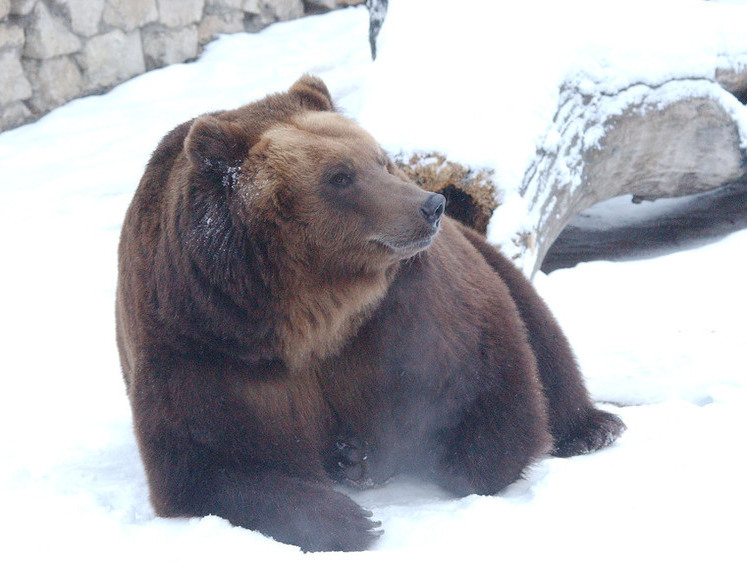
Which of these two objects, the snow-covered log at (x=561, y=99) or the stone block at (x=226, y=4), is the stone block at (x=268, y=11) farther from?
the snow-covered log at (x=561, y=99)

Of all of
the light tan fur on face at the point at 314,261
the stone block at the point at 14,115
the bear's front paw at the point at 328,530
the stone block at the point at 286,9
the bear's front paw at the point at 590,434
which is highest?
the light tan fur on face at the point at 314,261

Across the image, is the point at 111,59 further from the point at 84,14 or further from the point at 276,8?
the point at 276,8

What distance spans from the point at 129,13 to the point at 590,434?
6844 mm

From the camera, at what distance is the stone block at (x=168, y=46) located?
8648 millimetres

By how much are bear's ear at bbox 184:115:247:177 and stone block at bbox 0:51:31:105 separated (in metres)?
5.59

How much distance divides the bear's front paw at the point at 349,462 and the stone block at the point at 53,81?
19.8ft

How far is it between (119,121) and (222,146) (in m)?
5.79

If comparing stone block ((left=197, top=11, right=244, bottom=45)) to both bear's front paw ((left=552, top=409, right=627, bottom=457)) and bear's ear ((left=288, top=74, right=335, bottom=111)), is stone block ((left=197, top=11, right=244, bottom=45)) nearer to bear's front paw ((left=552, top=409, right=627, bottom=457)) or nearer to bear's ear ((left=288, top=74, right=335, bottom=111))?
bear's ear ((left=288, top=74, right=335, bottom=111))

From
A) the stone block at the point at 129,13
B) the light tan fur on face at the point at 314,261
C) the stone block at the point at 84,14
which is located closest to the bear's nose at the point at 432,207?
the light tan fur on face at the point at 314,261

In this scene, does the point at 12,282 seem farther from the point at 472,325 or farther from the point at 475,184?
the point at 472,325

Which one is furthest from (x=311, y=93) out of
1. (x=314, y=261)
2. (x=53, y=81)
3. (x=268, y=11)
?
(x=268, y=11)

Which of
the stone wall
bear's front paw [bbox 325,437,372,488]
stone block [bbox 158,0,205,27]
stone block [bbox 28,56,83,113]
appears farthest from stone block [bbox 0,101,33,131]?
bear's front paw [bbox 325,437,372,488]

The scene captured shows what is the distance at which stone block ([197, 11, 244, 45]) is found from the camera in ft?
30.9

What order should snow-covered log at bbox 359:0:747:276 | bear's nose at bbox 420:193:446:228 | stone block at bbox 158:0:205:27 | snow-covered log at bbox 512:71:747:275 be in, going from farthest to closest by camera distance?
stone block at bbox 158:0:205:27
snow-covered log at bbox 512:71:747:275
snow-covered log at bbox 359:0:747:276
bear's nose at bbox 420:193:446:228
